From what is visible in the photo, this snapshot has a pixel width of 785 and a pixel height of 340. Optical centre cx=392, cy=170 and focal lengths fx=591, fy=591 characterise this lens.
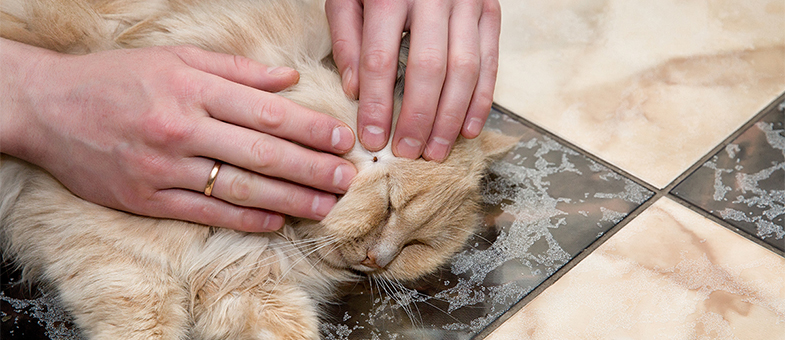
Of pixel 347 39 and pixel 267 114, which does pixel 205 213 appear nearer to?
pixel 267 114

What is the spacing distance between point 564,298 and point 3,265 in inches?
50.1

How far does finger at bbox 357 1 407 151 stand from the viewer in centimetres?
117

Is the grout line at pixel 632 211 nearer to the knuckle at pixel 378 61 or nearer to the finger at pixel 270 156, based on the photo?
the finger at pixel 270 156

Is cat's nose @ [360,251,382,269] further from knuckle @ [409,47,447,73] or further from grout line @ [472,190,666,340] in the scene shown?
knuckle @ [409,47,447,73]

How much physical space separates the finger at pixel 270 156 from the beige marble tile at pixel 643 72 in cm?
91

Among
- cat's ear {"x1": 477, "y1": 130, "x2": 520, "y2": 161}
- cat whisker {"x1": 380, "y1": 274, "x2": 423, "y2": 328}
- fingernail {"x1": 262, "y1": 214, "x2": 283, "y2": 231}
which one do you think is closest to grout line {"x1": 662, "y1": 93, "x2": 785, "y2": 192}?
cat's ear {"x1": 477, "y1": 130, "x2": 520, "y2": 161}

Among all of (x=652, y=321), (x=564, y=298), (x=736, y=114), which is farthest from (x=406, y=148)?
(x=736, y=114)

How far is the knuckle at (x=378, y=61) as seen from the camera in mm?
1165

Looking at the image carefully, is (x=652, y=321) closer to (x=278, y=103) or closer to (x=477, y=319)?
(x=477, y=319)

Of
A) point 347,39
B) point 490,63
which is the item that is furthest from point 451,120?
point 347,39

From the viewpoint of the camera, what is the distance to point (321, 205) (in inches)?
48.6

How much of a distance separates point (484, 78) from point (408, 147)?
0.77 ft

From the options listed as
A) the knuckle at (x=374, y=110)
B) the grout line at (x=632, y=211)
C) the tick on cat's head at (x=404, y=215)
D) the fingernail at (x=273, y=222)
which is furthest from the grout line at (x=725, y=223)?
the fingernail at (x=273, y=222)

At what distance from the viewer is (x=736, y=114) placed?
6.15 ft
